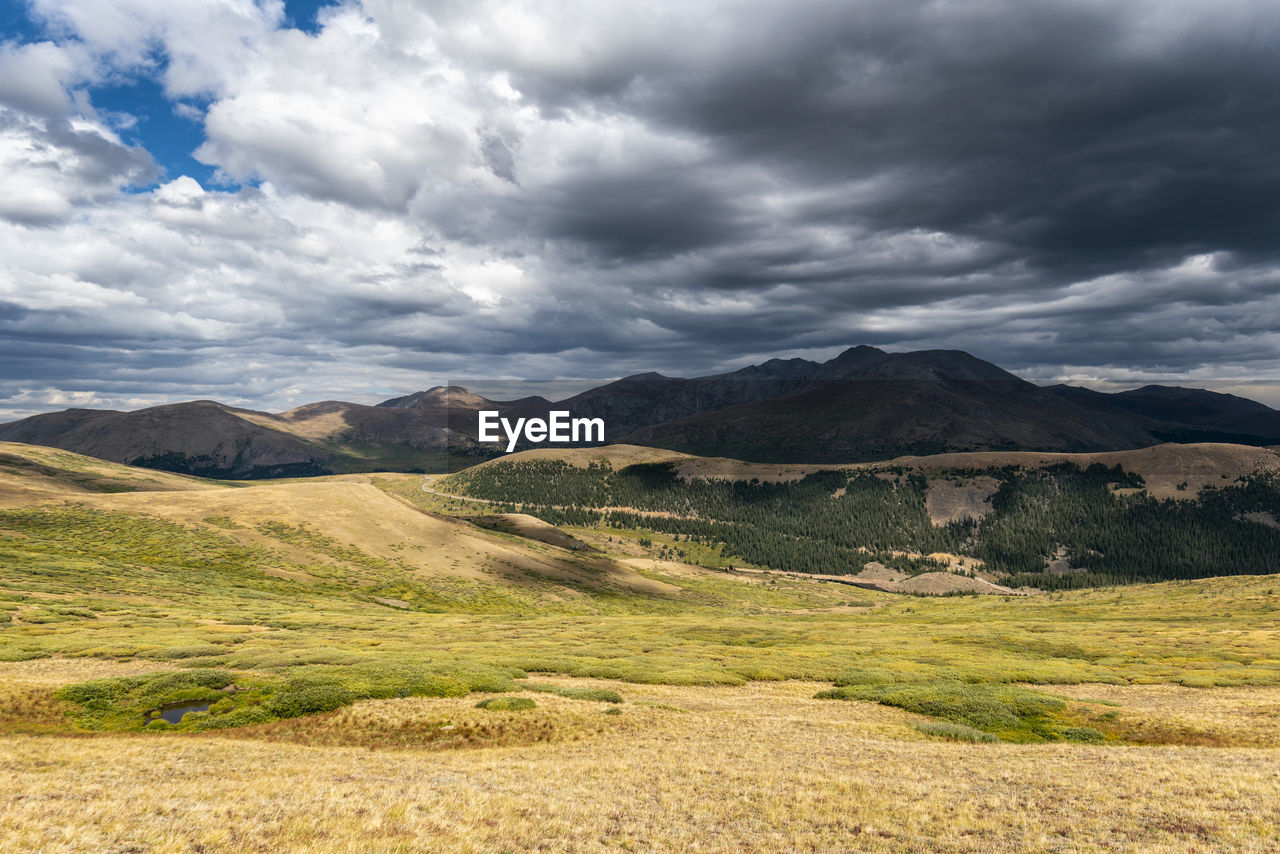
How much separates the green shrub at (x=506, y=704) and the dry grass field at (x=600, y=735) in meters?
0.41

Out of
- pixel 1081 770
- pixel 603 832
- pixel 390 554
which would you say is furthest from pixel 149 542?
pixel 1081 770

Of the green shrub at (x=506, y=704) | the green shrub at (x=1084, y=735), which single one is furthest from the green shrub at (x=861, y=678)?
the green shrub at (x=506, y=704)

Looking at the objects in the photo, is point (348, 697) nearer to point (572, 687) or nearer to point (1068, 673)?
point (572, 687)

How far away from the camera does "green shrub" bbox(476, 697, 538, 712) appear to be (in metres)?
36.8

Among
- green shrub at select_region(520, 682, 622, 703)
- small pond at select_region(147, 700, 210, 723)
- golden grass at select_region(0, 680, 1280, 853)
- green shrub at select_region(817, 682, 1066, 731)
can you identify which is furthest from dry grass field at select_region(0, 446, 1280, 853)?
small pond at select_region(147, 700, 210, 723)

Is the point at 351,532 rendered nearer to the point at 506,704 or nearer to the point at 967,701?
the point at 506,704

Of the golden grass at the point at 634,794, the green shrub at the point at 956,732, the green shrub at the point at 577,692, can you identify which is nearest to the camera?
the golden grass at the point at 634,794

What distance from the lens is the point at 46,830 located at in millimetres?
16984

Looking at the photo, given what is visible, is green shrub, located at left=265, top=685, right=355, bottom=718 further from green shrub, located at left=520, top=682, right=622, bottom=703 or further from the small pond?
green shrub, located at left=520, top=682, right=622, bottom=703

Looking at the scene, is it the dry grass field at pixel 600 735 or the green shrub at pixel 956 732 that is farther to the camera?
the green shrub at pixel 956 732

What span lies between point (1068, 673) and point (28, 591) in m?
120

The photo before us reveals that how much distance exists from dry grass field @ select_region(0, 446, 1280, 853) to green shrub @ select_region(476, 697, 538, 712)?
414mm

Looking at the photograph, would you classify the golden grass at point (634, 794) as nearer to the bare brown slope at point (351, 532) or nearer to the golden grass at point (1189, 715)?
the golden grass at point (1189, 715)

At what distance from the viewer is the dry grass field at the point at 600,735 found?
63.6ft
